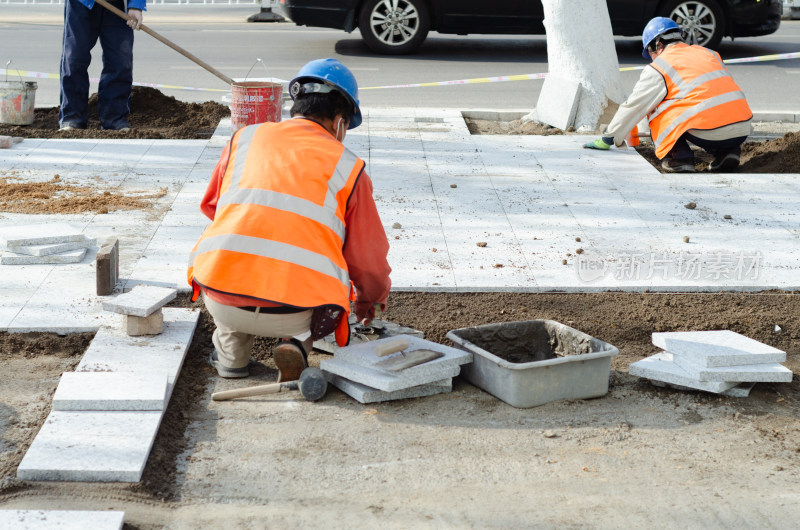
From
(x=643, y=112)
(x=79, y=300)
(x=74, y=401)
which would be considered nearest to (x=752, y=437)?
(x=74, y=401)

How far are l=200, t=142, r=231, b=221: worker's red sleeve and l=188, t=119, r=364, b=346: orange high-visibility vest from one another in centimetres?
10

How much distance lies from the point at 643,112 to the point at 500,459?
5.04 m

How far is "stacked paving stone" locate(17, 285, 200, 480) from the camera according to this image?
10.8 feet

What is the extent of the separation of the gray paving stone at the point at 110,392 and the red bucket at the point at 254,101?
4.64 meters

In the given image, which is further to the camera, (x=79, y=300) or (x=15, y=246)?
(x=15, y=246)

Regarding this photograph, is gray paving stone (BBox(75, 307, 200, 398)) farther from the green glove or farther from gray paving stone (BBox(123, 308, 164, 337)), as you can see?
the green glove

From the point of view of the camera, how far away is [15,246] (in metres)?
5.48

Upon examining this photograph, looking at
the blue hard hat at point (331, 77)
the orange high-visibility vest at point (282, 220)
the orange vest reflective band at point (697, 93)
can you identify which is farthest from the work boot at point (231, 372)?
the orange vest reflective band at point (697, 93)

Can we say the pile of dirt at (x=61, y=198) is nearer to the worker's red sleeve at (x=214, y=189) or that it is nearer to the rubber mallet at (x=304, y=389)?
the worker's red sleeve at (x=214, y=189)

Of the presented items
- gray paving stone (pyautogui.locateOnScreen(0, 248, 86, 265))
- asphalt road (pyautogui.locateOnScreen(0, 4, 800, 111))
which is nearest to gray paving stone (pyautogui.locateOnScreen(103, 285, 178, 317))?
gray paving stone (pyautogui.locateOnScreen(0, 248, 86, 265))

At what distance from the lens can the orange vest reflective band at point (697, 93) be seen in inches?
303

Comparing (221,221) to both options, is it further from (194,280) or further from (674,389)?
(674,389)

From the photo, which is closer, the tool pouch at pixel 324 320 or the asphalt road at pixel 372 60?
the tool pouch at pixel 324 320

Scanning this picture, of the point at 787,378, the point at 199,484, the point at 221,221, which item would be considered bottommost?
the point at 199,484
